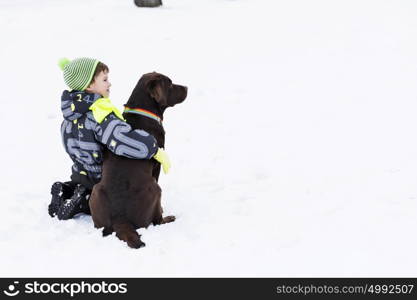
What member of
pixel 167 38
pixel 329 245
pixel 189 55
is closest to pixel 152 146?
pixel 329 245

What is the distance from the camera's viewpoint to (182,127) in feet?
24.3

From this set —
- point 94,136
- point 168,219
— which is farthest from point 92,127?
point 168,219

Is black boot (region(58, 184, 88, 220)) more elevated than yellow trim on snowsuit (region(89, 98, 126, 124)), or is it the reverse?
yellow trim on snowsuit (region(89, 98, 126, 124))

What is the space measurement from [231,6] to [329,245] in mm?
8125

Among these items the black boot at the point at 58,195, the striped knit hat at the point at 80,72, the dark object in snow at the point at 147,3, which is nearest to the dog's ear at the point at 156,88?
the striped knit hat at the point at 80,72

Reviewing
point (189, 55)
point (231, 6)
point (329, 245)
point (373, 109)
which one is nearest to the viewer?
point (329, 245)

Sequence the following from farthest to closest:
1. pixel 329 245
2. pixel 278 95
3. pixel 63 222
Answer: pixel 278 95, pixel 63 222, pixel 329 245

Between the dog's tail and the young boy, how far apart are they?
551 mm

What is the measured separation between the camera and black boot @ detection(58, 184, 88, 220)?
489cm

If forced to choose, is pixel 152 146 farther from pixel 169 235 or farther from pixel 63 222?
pixel 63 222

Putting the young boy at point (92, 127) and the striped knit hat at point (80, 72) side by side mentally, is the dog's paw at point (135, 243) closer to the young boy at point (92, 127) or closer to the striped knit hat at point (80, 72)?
the young boy at point (92, 127)

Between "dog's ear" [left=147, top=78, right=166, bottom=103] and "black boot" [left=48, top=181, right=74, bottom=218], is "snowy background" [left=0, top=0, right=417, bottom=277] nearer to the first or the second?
"black boot" [left=48, top=181, right=74, bottom=218]

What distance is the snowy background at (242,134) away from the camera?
13.8 ft

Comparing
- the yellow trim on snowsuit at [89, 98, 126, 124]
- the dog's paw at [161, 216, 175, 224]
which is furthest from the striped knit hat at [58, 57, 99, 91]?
the dog's paw at [161, 216, 175, 224]
